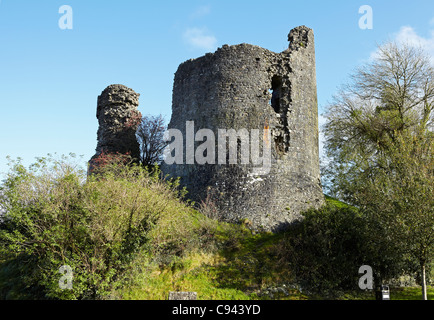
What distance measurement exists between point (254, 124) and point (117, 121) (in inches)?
302

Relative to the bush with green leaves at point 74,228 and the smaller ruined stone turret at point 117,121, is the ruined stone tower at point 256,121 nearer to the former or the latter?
the smaller ruined stone turret at point 117,121

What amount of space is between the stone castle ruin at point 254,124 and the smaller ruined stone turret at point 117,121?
2.82m

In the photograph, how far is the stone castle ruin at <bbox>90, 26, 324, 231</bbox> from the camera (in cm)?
1595

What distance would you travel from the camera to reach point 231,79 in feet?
56.3

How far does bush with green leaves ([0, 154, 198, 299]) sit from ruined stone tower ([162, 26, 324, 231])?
4.52 metres

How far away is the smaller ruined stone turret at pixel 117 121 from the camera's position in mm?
20016

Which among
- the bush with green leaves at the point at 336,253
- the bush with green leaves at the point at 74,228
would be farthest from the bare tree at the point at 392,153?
the bush with green leaves at the point at 74,228

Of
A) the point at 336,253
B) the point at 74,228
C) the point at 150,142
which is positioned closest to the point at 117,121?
the point at 150,142

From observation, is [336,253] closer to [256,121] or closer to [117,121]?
[256,121]

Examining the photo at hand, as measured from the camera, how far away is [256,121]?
659 inches

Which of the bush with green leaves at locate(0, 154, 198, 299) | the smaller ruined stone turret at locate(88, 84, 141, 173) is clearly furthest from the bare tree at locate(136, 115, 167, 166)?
the bush with green leaves at locate(0, 154, 198, 299)

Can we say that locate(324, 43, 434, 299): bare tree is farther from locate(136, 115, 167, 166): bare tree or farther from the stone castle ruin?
locate(136, 115, 167, 166): bare tree

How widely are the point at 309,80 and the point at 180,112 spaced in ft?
20.8

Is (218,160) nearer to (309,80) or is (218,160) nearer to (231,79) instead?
(231,79)
